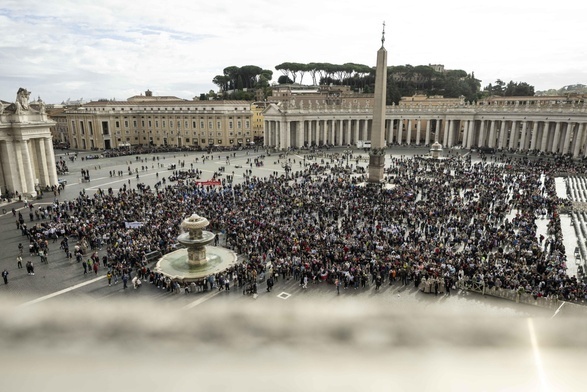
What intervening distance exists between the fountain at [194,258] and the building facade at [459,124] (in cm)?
5701

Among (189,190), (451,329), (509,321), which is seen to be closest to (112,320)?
(451,329)

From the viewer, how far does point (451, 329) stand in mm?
2818

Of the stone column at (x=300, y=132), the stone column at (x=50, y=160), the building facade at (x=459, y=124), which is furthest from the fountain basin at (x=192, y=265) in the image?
the stone column at (x=300, y=132)

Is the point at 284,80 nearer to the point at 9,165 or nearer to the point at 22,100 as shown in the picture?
the point at 22,100

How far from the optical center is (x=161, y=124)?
8669 centimetres

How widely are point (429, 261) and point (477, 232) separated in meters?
5.88

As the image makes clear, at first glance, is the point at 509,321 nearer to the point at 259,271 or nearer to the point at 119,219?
the point at 259,271

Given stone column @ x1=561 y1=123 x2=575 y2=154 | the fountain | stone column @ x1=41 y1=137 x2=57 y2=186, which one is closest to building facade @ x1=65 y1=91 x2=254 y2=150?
stone column @ x1=41 y1=137 x2=57 y2=186

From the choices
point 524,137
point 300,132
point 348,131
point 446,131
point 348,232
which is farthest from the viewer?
point 348,131

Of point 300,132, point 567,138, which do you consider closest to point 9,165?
point 300,132

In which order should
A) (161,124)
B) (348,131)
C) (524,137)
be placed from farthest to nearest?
1. (161,124)
2. (348,131)
3. (524,137)

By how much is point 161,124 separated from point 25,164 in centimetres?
5104

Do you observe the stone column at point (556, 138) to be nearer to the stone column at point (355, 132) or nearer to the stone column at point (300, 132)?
the stone column at point (355, 132)

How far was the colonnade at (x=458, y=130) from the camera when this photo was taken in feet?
213
